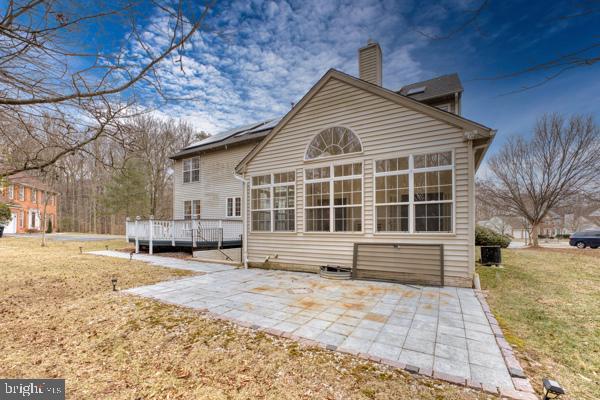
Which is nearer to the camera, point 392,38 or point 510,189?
point 392,38

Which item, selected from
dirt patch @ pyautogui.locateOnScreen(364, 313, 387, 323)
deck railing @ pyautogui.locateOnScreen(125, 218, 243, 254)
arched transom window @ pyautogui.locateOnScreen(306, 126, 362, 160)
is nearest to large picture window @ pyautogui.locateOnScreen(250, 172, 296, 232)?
arched transom window @ pyautogui.locateOnScreen(306, 126, 362, 160)

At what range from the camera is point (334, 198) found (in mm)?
7812

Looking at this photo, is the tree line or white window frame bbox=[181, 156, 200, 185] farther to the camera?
the tree line

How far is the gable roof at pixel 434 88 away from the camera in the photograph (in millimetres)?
10297

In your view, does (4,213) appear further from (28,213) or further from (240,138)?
(240,138)

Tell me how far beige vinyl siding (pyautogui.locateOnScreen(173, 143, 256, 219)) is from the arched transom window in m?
6.07

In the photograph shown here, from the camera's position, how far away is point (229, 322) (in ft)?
13.3

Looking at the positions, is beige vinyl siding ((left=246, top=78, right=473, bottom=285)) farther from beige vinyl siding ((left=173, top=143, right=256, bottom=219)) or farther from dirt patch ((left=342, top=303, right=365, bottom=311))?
beige vinyl siding ((left=173, top=143, right=256, bottom=219))

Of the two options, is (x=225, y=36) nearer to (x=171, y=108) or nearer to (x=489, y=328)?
(x=171, y=108)

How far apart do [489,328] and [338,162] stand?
5.23 meters

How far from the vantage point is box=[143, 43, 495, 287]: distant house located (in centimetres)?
622

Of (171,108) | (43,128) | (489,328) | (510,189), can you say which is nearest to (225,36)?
(171,108)

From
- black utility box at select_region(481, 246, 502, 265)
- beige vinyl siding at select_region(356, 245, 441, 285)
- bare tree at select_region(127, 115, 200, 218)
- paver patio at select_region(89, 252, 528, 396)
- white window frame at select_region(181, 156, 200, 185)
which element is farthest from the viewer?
bare tree at select_region(127, 115, 200, 218)
